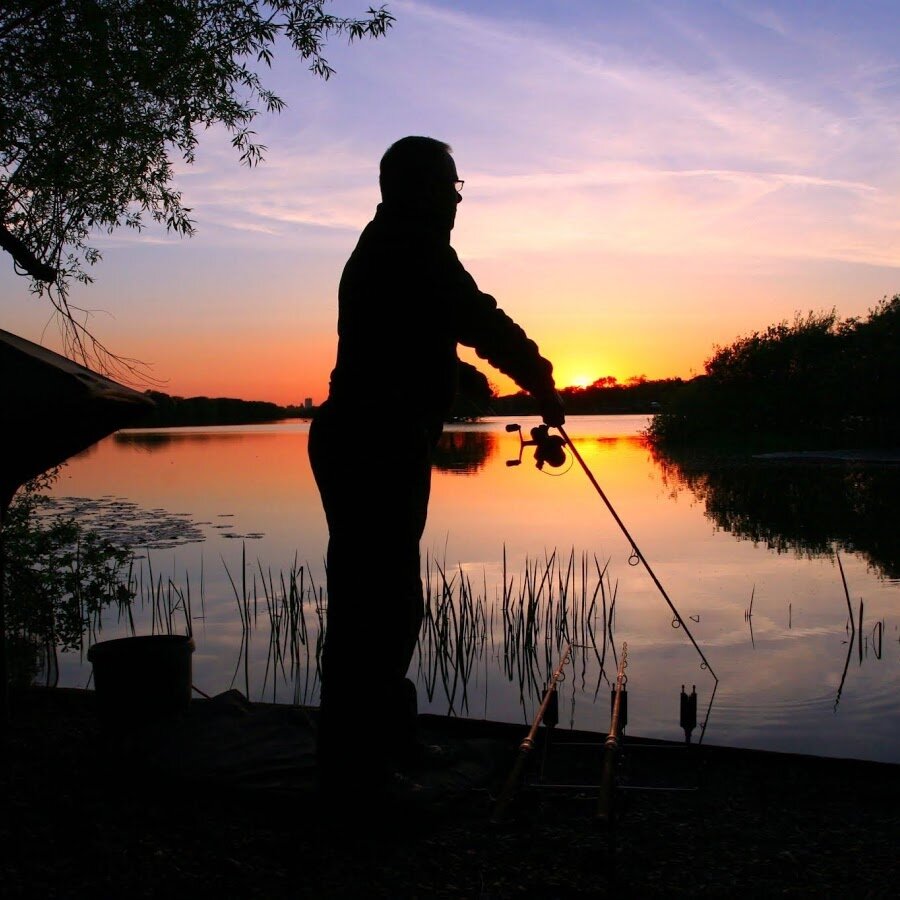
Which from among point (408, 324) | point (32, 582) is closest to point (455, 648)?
point (32, 582)

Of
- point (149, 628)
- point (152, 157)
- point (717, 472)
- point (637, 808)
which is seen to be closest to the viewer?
point (637, 808)

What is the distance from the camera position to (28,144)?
22.3 feet

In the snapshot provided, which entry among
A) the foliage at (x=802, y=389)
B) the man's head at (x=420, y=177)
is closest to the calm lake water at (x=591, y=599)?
the man's head at (x=420, y=177)

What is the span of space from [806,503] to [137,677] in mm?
18805

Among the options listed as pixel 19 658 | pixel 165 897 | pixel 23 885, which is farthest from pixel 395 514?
pixel 19 658

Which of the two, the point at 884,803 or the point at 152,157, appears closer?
the point at 884,803

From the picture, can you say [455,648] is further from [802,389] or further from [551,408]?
[802,389]

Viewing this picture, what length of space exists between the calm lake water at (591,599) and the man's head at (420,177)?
0.90m

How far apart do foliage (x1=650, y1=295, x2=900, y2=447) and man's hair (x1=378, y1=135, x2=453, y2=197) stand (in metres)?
38.2

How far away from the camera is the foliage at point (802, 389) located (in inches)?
1527

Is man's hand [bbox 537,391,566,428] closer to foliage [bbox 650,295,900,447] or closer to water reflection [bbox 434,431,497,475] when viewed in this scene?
water reflection [bbox 434,431,497,475]

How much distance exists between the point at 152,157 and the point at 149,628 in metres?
4.90

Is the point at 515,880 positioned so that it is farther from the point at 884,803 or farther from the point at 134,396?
the point at 134,396

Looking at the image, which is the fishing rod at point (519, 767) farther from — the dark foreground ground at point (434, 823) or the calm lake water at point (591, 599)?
the calm lake water at point (591, 599)
